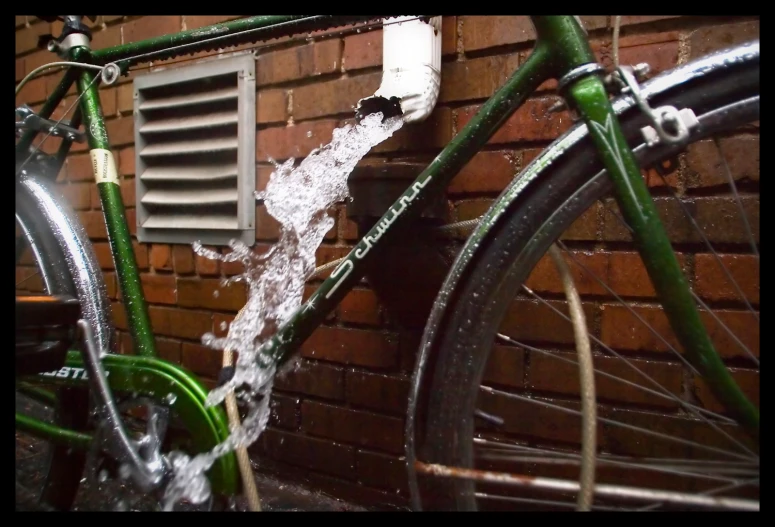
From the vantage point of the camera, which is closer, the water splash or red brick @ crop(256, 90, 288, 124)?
the water splash

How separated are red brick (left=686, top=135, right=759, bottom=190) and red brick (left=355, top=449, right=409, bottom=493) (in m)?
0.82

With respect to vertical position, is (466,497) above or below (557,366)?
below

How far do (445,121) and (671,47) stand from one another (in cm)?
42

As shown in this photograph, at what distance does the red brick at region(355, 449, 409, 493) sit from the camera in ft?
3.76

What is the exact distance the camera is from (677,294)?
59 centimetres

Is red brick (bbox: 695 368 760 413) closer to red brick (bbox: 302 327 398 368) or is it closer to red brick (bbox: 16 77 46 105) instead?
red brick (bbox: 302 327 398 368)

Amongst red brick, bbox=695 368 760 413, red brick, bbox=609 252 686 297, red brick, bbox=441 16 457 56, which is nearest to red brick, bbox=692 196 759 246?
red brick, bbox=609 252 686 297

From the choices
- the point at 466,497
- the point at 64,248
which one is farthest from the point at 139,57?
the point at 466,497

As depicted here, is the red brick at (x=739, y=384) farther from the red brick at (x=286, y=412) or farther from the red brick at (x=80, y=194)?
the red brick at (x=80, y=194)

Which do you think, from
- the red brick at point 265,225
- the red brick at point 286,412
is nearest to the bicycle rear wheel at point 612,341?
the red brick at point 286,412

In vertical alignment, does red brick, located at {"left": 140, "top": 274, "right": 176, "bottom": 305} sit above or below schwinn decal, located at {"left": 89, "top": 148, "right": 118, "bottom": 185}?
below
